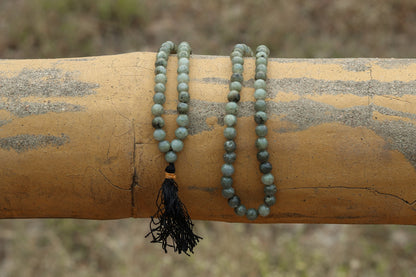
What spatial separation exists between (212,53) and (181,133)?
8.26ft

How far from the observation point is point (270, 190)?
104 cm

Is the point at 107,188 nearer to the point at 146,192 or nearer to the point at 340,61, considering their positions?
the point at 146,192

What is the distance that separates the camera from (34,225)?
2.86m

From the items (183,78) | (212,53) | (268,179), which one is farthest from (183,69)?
(212,53)

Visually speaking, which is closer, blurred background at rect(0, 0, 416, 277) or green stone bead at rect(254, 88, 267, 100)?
green stone bead at rect(254, 88, 267, 100)

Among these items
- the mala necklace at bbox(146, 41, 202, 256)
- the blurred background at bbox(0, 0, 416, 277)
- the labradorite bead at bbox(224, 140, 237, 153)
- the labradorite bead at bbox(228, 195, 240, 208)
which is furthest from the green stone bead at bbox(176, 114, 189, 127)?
the blurred background at bbox(0, 0, 416, 277)

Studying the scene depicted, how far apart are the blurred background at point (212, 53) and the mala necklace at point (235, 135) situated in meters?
1.59

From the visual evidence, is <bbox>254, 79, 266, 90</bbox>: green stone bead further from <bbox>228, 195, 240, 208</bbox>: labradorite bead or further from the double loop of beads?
<bbox>228, 195, 240, 208</bbox>: labradorite bead

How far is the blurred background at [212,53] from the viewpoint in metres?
2.65

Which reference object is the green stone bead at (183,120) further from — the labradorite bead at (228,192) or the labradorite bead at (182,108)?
the labradorite bead at (228,192)

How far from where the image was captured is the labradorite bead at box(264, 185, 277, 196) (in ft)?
3.39

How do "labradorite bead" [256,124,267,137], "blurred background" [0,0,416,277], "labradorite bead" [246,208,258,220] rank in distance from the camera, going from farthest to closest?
"blurred background" [0,0,416,277] < "labradorite bead" [246,208,258,220] < "labradorite bead" [256,124,267,137]

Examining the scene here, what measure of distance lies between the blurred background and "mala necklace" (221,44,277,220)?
1589 mm

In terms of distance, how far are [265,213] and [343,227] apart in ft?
6.47
